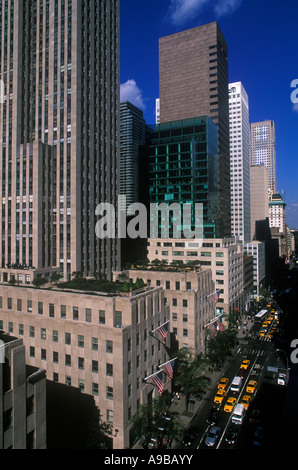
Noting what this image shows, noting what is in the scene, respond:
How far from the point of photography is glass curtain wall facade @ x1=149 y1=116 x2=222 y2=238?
416ft

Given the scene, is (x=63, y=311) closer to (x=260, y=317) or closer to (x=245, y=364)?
(x=245, y=364)

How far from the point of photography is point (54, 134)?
96.4 meters

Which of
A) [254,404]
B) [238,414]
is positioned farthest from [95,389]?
[254,404]

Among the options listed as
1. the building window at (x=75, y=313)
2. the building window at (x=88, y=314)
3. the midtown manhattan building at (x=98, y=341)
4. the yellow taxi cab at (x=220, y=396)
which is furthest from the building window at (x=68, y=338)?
the yellow taxi cab at (x=220, y=396)

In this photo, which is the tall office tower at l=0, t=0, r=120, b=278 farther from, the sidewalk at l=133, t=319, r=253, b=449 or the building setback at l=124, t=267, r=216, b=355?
the sidewalk at l=133, t=319, r=253, b=449

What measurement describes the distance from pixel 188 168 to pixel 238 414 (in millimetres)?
94549

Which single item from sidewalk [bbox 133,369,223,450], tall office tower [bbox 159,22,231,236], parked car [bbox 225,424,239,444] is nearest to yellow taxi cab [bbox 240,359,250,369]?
sidewalk [bbox 133,369,223,450]

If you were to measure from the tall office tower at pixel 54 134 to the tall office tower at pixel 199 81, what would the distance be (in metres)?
54.7

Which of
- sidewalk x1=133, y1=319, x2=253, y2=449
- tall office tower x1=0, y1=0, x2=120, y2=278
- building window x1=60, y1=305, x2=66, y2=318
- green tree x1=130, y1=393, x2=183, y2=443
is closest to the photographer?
green tree x1=130, y1=393, x2=183, y2=443

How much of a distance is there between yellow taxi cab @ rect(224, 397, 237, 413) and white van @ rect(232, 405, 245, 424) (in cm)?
187

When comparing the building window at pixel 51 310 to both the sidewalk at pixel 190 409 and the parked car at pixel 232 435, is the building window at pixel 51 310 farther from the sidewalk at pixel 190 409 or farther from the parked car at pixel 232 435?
the parked car at pixel 232 435

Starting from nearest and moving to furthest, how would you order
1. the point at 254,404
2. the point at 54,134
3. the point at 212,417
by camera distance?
1. the point at 212,417
2. the point at 254,404
3. the point at 54,134

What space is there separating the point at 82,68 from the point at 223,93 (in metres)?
79.5
